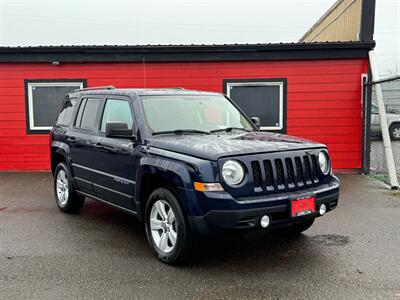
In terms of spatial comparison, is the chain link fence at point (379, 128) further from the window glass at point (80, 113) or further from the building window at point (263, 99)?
the window glass at point (80, 113)

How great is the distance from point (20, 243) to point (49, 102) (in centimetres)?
593

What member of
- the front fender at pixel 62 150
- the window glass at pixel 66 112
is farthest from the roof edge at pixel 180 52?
the front fender at pixel 62 150

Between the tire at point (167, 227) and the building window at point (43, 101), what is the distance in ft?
21.6

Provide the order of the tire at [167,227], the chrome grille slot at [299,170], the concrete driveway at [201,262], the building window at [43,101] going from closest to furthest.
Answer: the concrete driveway at [201,262], the tire at [167,227], the chrome grille slot at [299,170], the building window at [43,101]

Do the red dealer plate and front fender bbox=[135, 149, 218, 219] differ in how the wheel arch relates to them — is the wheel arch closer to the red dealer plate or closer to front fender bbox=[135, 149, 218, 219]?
front fender bbox=[135, 149, 218, 219]

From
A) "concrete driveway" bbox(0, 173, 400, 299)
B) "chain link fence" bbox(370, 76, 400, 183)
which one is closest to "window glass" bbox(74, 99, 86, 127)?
"concrete driveway" bbox(0, 173, 400, 299)

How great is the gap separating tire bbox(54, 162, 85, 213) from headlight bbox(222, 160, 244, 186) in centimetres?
317

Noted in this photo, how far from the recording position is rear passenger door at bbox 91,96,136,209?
16.5 ft

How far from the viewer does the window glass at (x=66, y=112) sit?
21.9 feet

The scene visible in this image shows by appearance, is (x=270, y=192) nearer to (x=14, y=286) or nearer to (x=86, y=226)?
(x=14, y=286)

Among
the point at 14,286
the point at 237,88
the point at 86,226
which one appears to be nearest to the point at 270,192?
the point at 14,286

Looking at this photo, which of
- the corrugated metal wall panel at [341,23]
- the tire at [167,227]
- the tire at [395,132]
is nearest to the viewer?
the tire at [167,227]

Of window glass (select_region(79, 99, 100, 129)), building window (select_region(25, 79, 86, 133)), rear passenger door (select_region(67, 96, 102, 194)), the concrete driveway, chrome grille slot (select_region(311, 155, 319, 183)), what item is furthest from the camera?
building window (select_region(25, 79, 86, 133))

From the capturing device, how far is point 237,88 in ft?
33.9
